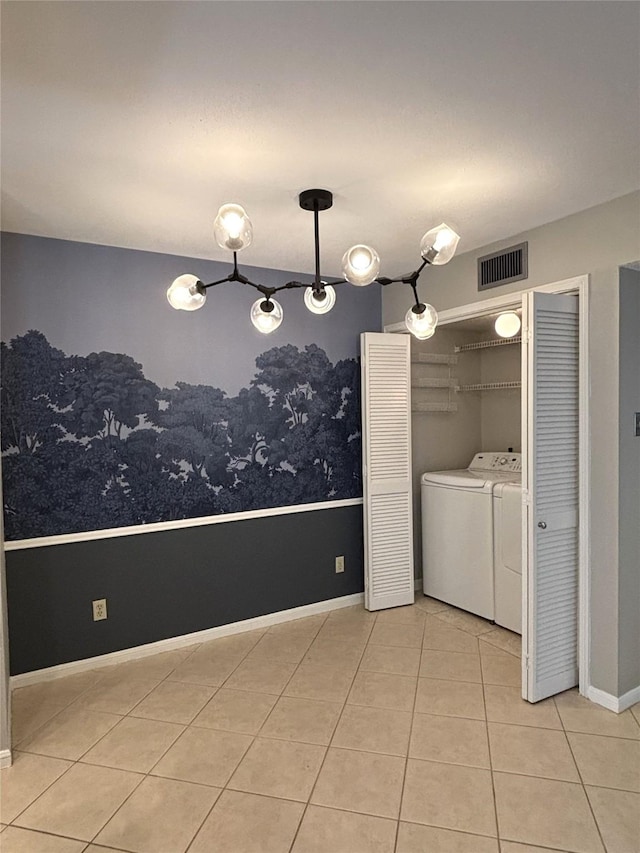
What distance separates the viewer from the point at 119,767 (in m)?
2.19

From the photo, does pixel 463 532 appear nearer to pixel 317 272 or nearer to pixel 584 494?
pixel 584 494

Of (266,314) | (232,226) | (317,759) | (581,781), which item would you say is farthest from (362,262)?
(581,781)

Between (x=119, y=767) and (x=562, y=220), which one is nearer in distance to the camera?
(x=119, y=767)

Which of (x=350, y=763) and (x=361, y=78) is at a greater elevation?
(x=361, y=78)

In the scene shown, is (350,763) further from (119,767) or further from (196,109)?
(196,109)

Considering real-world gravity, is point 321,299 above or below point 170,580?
above

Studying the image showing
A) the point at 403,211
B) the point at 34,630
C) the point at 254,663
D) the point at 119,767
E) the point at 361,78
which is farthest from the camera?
the point at 254,663

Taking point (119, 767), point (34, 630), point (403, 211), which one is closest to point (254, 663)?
point (119, 767)

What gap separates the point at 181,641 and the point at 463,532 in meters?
2.06

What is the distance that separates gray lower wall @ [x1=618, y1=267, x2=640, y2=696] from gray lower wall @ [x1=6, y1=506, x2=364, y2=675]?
1.90 m

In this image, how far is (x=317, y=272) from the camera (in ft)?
7.55

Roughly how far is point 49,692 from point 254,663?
3.58 ft

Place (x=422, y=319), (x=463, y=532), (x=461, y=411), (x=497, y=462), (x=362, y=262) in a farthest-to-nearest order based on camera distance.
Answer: (x=461, y=411)
(x=497, y=462)
(x=463, y=532)
(x=422, y=319)
(x=362, y=262)

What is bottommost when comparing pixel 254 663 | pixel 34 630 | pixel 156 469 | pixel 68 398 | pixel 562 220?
pixel 254 663
